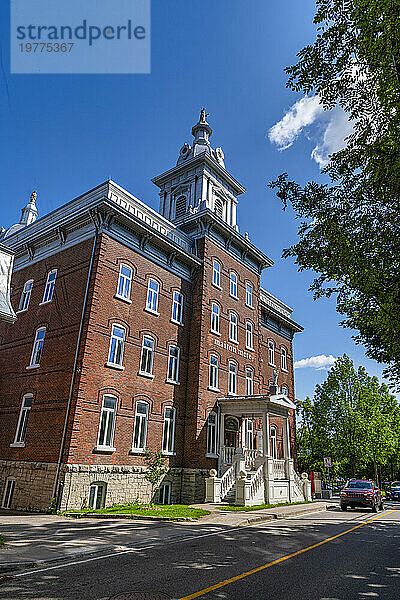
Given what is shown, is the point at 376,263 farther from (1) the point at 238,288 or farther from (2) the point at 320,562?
(1) the point at 238,288

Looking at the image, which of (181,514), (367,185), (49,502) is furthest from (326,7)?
(49,502)

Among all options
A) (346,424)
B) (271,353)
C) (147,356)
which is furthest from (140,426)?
(346,424)

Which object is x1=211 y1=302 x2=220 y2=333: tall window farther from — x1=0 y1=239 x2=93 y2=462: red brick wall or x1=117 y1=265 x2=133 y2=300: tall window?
x1=0 y1=239 x2=93 y2=462: red brick wall

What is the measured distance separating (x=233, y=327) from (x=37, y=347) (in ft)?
41.7

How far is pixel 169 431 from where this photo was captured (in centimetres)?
2264

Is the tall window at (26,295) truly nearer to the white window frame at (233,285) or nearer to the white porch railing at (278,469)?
the white window frame at (233,285)

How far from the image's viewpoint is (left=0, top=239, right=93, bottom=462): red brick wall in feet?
61.6

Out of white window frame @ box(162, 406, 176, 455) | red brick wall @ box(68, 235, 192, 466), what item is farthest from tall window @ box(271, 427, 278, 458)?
white window frame @ box(162, 406, 176, 455)

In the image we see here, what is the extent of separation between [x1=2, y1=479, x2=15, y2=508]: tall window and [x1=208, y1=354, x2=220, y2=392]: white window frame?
11377 millimetres

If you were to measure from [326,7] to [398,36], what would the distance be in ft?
10.1

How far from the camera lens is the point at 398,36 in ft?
35.2

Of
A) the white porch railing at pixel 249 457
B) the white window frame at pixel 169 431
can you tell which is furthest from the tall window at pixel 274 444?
the white window frame at pixel 169 431

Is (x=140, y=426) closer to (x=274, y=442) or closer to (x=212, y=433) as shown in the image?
(x=212, y=433)

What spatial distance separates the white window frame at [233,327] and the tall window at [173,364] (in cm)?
511
